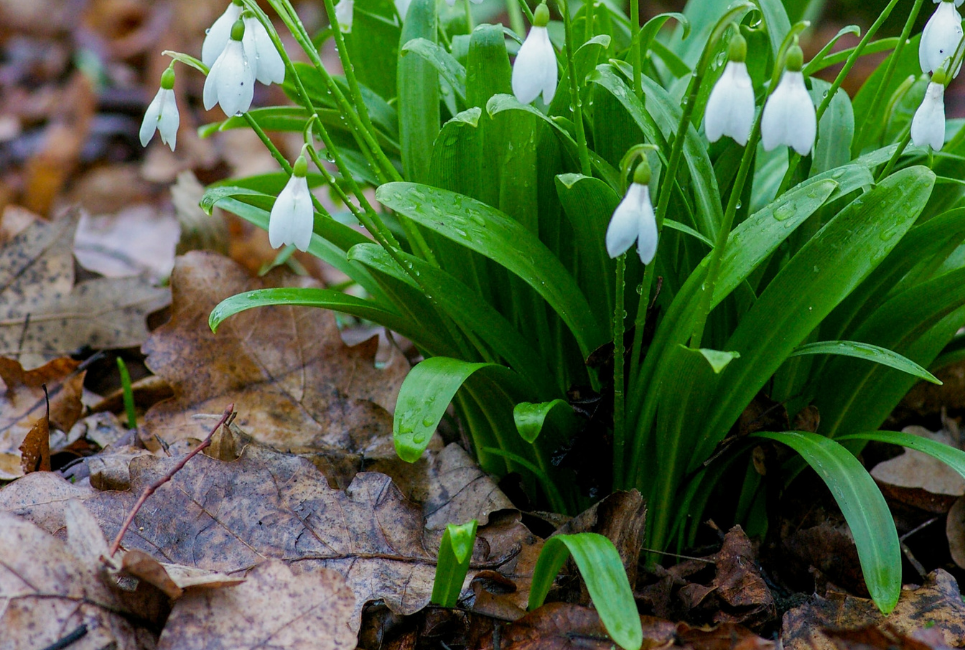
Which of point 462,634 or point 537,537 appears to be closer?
point 462,634

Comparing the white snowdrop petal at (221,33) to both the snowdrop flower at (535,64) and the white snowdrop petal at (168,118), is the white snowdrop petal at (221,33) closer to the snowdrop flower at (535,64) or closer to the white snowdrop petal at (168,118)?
the white snowdrop petal at (168,118)

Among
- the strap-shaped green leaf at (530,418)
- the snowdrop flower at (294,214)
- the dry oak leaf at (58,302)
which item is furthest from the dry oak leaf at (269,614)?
the dry oak leaf at (58,302)

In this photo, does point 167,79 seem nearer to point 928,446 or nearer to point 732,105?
point 732,105

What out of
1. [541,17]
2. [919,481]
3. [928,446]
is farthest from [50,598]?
[919,481]

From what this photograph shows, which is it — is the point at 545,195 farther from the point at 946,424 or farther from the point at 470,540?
the point at 946,424

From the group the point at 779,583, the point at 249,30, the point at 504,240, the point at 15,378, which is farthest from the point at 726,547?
the point at 15,378

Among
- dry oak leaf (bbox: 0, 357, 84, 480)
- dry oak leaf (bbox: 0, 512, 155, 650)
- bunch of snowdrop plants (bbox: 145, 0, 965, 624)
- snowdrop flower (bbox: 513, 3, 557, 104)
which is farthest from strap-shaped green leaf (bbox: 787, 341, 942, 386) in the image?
dry oak leaf (bbox: 0, 357, 84, 480)
